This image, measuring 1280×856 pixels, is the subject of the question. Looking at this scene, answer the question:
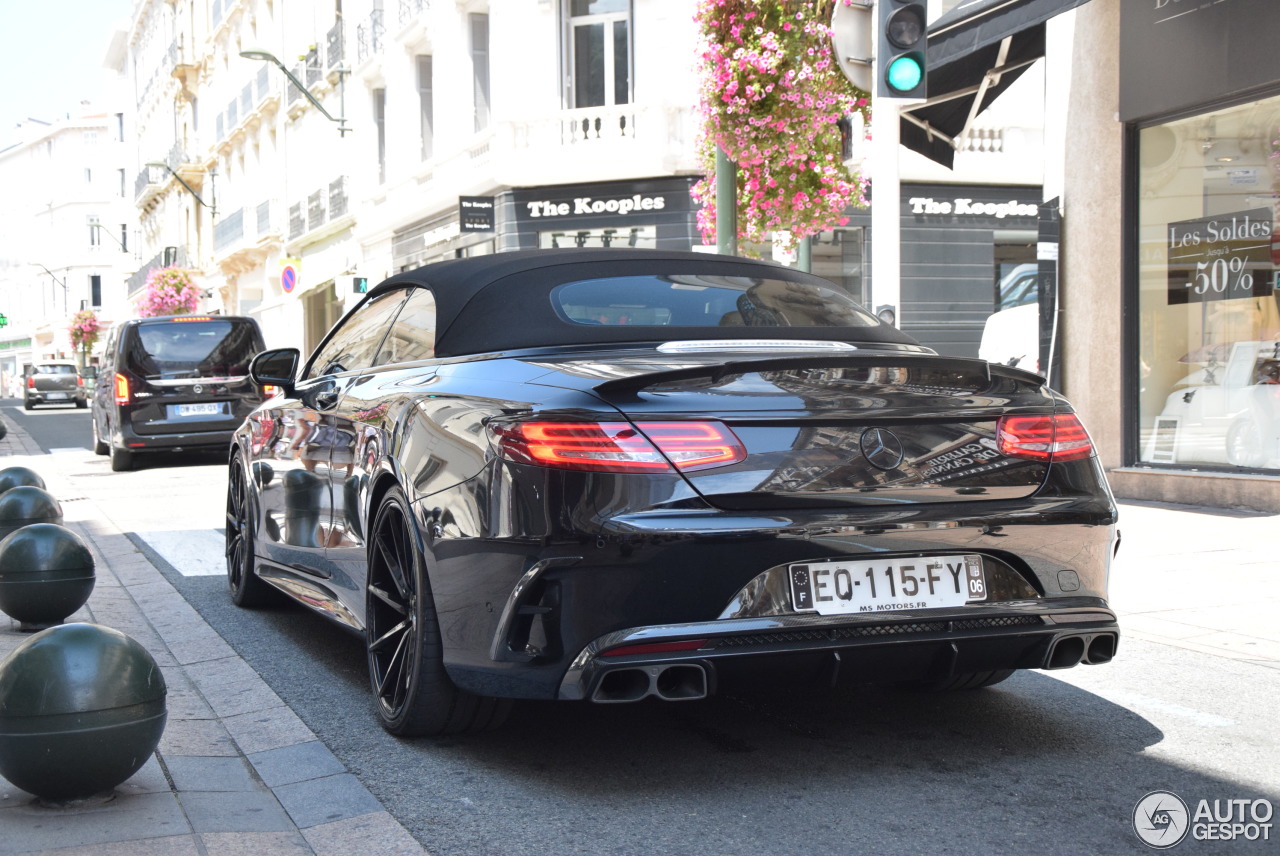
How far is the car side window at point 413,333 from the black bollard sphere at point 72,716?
1.53m

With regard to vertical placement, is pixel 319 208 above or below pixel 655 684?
above

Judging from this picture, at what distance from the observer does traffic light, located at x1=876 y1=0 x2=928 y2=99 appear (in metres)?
8.34

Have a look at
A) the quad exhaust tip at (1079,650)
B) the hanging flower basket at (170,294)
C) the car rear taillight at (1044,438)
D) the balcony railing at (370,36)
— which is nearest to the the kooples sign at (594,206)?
the balcony railing at (370,36)

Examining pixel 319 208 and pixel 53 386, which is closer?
pixel 319 208

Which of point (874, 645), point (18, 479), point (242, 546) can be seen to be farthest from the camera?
point (18, 479)

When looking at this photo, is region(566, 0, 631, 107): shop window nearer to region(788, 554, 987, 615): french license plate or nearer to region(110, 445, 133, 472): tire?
region(110, 445, 133, 472): tire

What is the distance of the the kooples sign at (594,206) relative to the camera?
2258 cm

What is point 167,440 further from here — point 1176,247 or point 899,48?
point 1176,247

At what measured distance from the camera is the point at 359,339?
18.2 feet

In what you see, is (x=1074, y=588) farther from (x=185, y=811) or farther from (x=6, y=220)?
(x=6, y=220)

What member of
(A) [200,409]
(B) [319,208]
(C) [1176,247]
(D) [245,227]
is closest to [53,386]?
(D) [245,227]

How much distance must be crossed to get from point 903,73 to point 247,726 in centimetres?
567

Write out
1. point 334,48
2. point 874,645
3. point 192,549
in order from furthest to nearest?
point 334,48 < point 192,549 < point 874,645

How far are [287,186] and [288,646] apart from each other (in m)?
36.6
